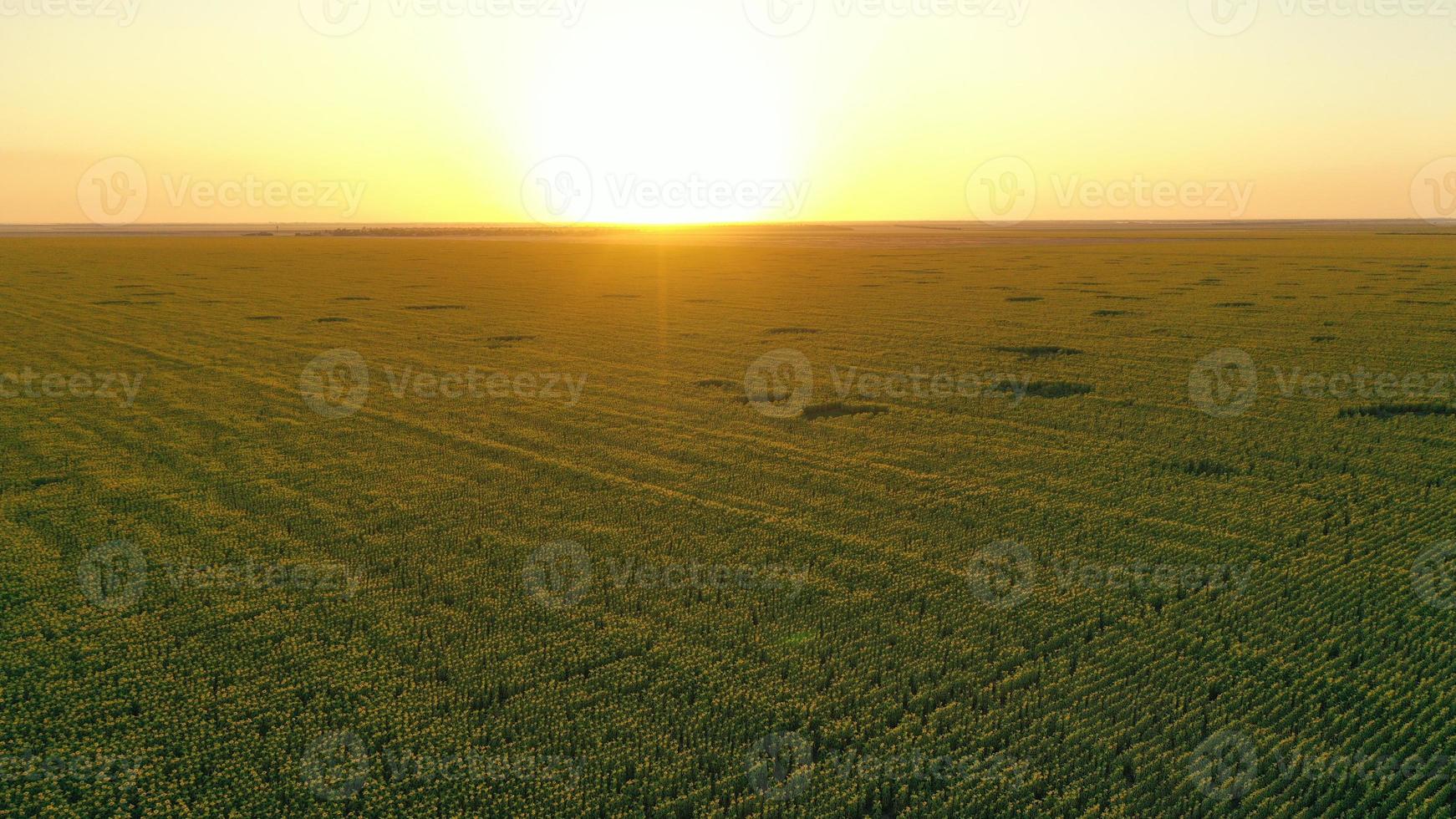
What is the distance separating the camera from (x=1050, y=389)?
1819 centimetres

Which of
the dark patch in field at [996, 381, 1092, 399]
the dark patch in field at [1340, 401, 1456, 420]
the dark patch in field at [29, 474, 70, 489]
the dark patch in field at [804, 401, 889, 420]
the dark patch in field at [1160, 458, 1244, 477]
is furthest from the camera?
the dark patch in field at [996, 381, 1092, 399]

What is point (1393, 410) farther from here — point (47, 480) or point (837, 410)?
point (47, 480)

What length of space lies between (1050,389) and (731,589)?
471 inches

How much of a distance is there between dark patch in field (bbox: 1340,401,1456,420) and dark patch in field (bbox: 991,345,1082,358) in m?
7.20

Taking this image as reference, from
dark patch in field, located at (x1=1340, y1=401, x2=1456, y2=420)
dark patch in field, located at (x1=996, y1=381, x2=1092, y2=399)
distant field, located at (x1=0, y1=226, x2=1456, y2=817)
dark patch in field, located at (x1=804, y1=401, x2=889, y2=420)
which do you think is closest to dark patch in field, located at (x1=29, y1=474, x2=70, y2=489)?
distant field, located at (x1=0, y1=226, x2=1456, y2=817)

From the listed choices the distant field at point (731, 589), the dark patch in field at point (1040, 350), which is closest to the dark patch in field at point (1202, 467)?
the distant field at point (731, 589)

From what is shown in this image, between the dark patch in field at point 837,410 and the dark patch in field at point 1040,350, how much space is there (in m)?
7.71

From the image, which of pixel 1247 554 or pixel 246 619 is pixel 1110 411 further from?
pixel 246 619

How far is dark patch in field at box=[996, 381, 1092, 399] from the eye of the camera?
17638 mm

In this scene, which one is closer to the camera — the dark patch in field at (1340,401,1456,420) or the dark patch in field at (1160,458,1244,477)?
→ the dark patch in field at (1160,458,1244,477)

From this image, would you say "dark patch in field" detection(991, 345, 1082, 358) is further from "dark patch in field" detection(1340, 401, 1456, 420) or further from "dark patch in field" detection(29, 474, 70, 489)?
"dark patch in field" detection(29, 474, 70, 489)

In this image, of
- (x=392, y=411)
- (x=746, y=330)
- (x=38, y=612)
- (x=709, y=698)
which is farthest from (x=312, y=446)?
(x=746, y=330)

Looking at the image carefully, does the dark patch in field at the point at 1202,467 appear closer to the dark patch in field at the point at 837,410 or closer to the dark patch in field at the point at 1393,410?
the dark patch in field at the point at 1393,410

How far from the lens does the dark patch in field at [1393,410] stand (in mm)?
15586
